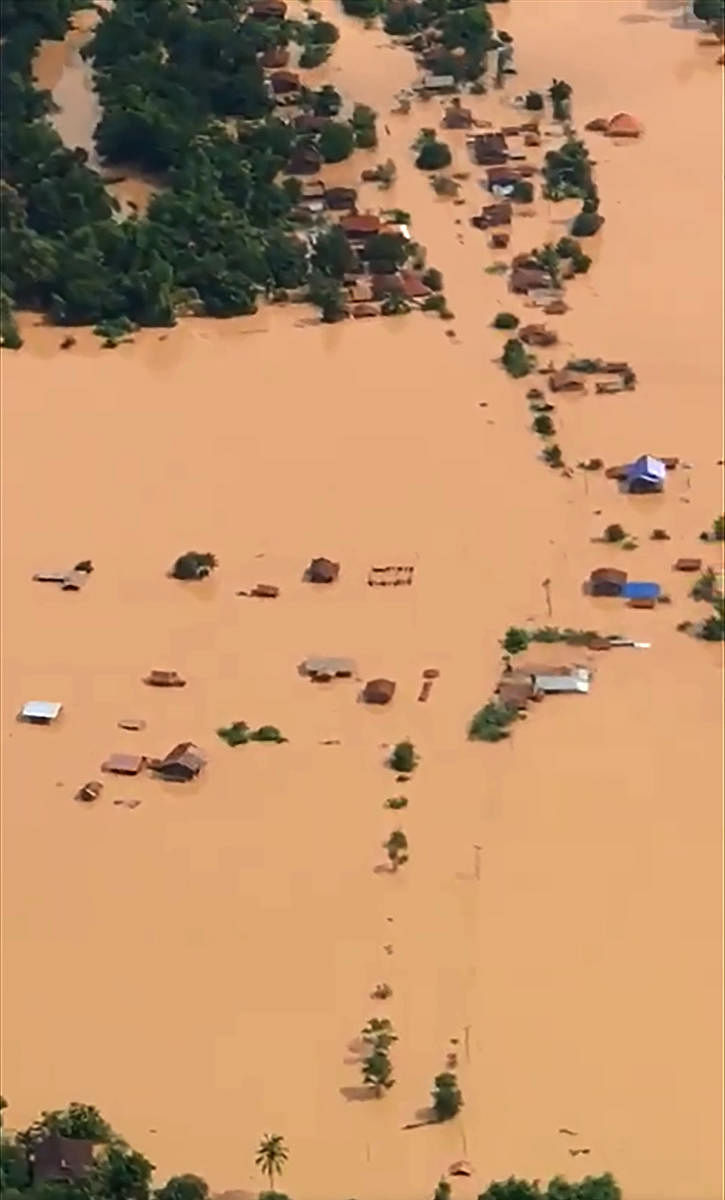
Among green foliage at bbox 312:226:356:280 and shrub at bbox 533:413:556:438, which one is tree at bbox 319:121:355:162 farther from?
shrub at bbox 533:413:556:438

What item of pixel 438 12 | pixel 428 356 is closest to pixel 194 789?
pixel 428 356

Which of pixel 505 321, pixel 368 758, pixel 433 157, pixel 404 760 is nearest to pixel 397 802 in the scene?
pixel 404 760

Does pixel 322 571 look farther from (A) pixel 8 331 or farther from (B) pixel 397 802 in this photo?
(A) pixel 8 331

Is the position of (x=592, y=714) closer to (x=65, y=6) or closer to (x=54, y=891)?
(x=54, y=891)

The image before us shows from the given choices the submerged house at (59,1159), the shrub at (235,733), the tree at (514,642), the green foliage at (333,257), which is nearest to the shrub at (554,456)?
the tree at (514,642)

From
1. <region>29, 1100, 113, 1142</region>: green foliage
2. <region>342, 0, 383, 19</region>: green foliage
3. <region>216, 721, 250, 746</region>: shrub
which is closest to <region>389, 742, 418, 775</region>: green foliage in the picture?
<region>216, 721, 250, 746</region>: shrub

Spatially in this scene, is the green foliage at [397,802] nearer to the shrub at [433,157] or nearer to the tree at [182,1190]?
the tree at [182,1190]

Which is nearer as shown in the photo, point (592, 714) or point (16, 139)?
point (592, 714)
